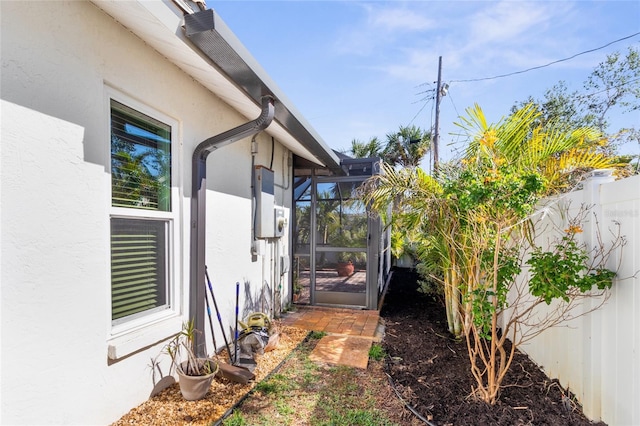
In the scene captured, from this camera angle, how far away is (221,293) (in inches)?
148

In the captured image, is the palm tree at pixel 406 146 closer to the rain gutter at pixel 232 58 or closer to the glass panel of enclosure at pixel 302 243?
→ the glass panel of enclosure at pixel 302 243

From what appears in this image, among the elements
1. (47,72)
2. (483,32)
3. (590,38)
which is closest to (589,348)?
(47,72)

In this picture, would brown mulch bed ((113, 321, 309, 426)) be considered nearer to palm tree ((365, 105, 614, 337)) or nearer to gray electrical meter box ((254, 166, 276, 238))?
gray electrical meter box ((254, 166, 276, 238))

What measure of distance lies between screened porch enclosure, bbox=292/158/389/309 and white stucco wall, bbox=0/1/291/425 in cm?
383

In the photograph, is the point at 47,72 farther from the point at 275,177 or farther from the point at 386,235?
the point at 386,235

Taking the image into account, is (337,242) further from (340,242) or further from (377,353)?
(377,353)

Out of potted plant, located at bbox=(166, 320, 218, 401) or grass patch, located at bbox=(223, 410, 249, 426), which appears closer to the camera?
grass patch, located at bbox=(223, 410, 249, 426)

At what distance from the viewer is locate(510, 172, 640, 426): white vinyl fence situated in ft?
6.54

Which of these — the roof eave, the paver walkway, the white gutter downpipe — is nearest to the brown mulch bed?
the white gutter downpipe

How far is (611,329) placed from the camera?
2.20 metres

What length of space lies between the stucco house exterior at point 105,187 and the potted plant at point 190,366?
14 centimetres

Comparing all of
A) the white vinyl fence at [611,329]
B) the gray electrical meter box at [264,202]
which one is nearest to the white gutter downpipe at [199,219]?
the gray electrical meter box at [264,202]

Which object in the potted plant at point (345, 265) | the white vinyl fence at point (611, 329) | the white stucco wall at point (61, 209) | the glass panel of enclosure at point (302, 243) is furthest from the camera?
the glass panel of enclosure at point (302, 243)

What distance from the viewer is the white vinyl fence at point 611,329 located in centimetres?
199
